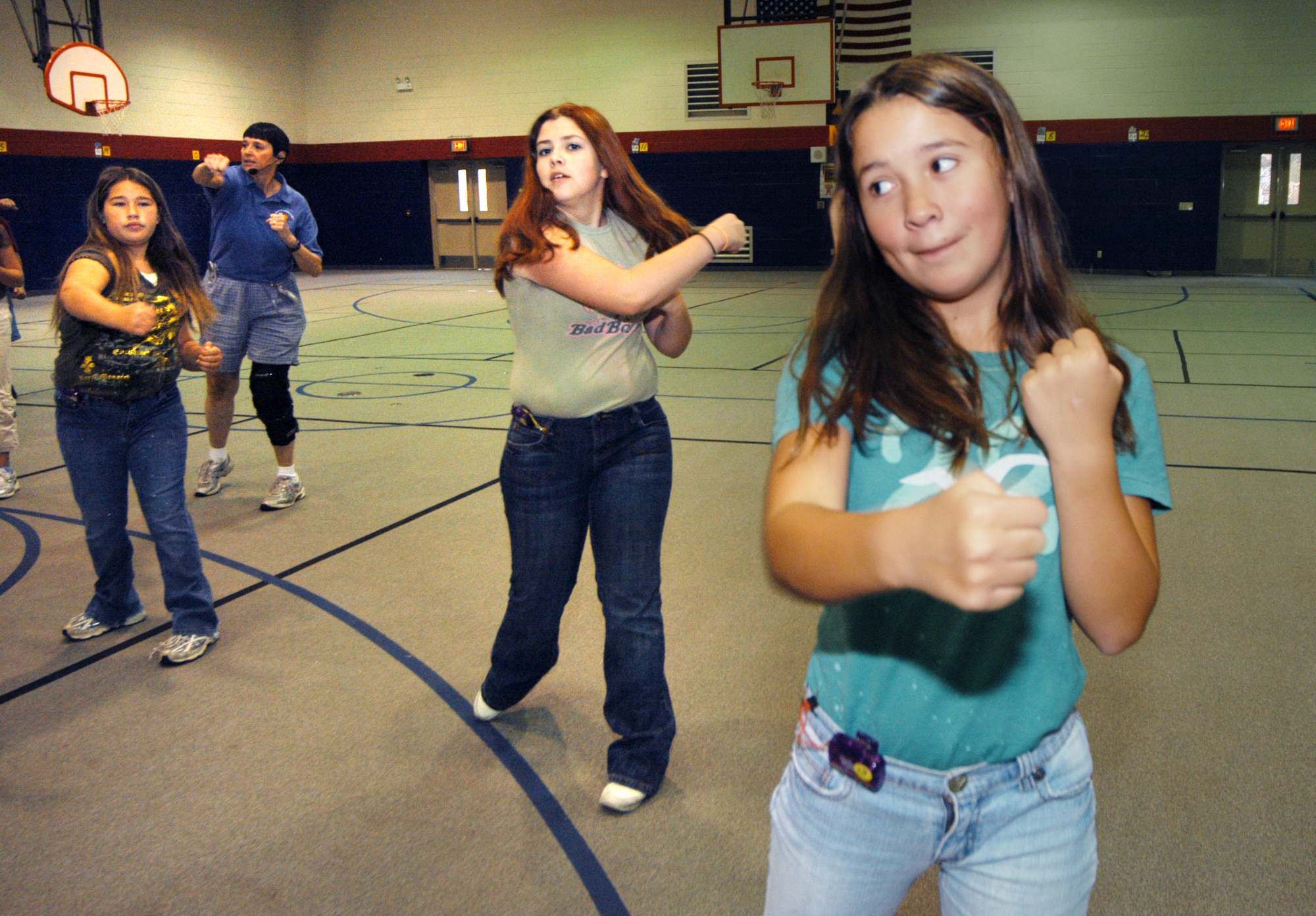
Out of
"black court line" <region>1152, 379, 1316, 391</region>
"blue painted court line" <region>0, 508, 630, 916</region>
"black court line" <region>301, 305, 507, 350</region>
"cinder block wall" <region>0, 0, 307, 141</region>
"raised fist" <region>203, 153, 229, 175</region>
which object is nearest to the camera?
"blue painted court line" <region>0, 508, 630, 916</region>

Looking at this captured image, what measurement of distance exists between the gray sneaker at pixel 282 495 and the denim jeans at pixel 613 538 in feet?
9.46

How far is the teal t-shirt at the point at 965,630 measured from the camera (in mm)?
1121

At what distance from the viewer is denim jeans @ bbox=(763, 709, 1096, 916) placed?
1.15 meters

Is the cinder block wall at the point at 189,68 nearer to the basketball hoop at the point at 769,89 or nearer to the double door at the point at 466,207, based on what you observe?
the double door at the point at 466,207

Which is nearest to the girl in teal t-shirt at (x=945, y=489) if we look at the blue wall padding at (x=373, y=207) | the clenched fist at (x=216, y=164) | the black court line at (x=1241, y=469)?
the clenched fist at (x=216, y=164)

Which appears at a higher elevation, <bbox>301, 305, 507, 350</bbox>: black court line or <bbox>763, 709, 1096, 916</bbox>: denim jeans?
<bbox>763, 709, 1096, 916</bbox>: denim jeans

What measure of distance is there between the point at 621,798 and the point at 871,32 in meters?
16.6

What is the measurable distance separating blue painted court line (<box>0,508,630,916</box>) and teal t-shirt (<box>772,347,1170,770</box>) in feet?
4.02

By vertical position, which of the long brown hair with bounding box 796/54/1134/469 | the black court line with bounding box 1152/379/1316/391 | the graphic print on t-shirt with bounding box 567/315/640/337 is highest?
the long brown hair with bounding box 796/54/1134/469

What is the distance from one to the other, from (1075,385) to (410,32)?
23.3 metres

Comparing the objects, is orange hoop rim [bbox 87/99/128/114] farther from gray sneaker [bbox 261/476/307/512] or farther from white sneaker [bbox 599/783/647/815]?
white sneaker [bbox 599/783/647/815]

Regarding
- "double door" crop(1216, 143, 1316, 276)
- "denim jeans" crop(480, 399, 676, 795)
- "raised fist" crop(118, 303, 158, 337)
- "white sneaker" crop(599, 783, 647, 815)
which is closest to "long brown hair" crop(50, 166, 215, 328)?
"raised fist" crop(118, 303, 158, 337)

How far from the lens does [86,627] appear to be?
11.7 ft

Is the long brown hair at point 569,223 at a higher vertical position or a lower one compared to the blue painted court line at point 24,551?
higher
